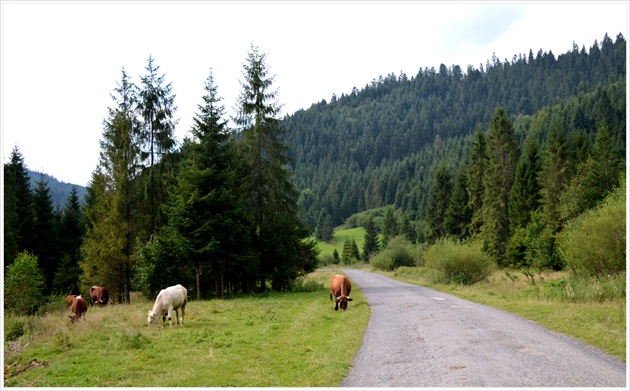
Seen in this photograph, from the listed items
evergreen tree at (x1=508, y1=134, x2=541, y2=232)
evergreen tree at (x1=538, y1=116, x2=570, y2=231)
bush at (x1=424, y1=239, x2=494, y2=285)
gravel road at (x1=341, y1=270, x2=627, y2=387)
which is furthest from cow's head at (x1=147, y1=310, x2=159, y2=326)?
evergreen tree at (x1=508, y1=134, x2=541, y2=232)

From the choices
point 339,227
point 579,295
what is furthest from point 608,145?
point 339,227

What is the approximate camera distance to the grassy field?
29.8 ft

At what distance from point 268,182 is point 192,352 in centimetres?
2270

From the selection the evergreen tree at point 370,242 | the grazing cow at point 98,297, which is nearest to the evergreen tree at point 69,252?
the grazing cow at point 98,297

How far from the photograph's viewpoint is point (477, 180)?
219 ft

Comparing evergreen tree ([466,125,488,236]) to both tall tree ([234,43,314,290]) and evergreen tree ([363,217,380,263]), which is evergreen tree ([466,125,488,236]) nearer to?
tall tree ([234,43,314,290])

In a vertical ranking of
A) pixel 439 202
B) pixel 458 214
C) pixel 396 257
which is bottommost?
pixel 396 257

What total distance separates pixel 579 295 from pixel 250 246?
2063 cm

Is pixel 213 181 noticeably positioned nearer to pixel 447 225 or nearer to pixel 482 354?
pixel 482 354

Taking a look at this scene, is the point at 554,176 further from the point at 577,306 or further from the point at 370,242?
the point at 370,242

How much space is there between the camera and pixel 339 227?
190 metres

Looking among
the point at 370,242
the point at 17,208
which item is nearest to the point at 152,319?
the point at 17,208

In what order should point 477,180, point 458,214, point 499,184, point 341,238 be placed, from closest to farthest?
point 499,184 → point 477,180 → point 458,214 → point 341,238

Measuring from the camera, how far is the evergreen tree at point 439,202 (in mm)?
78506
